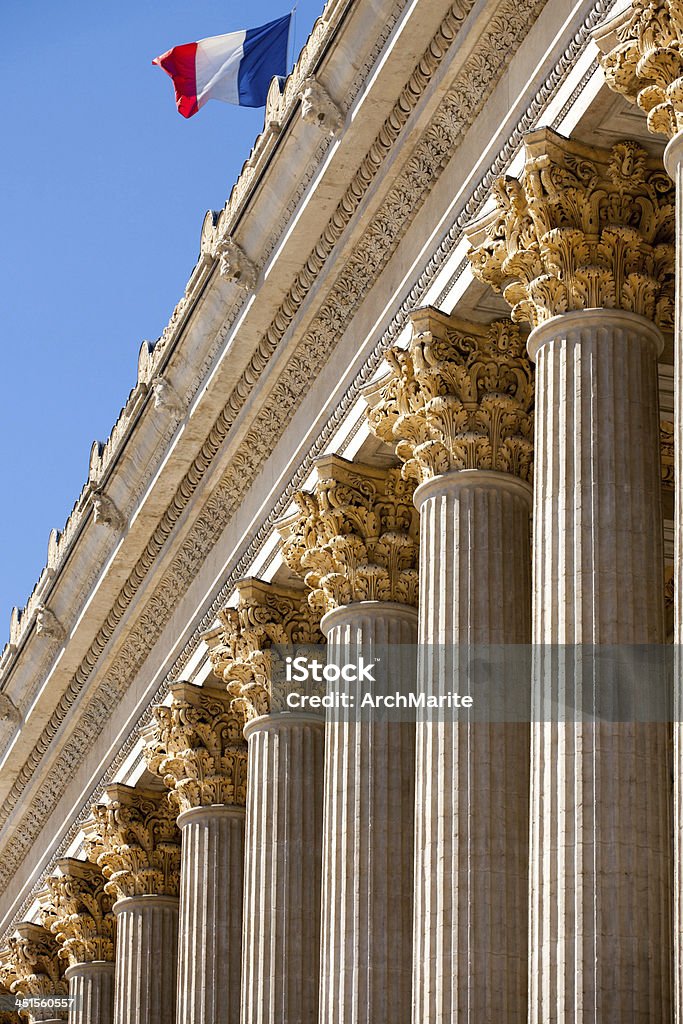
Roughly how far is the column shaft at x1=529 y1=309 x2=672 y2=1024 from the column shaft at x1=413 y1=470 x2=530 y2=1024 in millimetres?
3168

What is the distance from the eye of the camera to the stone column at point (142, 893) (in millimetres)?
49750

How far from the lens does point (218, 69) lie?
162 feet

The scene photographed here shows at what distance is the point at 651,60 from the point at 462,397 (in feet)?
23.8

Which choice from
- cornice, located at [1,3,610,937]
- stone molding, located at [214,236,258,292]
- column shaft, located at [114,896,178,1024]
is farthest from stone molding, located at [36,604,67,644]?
stone molding, located at [214,236,258,292]

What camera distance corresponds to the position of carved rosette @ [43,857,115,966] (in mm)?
54875

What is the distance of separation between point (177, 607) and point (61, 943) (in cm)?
1498

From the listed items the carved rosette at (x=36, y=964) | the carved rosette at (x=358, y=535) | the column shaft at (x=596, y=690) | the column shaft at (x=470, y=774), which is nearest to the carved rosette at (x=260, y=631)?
the carved rosette at (x=358, y=535)

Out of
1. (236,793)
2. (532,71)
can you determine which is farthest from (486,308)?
(236,793)

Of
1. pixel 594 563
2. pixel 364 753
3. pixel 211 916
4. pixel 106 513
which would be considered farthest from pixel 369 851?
pixel 106 513

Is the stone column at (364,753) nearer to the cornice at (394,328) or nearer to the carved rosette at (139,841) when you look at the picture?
the cornice at (394,328)

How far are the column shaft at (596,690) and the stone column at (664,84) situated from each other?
2.55 m

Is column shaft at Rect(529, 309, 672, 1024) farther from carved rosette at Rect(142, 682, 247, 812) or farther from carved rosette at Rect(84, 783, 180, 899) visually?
carved rosette at Rect(84, 783, 180, 899)

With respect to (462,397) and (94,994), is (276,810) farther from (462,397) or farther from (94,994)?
(94,994)

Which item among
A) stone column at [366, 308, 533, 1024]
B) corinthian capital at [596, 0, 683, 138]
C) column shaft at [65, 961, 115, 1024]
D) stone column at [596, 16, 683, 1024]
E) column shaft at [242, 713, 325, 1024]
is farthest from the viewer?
column shaft at [65, 961, 115, 1024]
